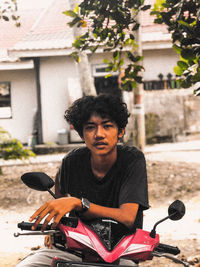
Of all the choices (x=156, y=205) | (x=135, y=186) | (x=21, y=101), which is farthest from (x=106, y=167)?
(x=21, y=101)

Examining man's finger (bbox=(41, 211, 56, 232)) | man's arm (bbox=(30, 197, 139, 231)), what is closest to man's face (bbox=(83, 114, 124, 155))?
man's arm (bbox=(30, 197, 139, 231))

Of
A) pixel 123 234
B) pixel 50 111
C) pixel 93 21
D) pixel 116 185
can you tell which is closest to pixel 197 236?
pixel 93 21

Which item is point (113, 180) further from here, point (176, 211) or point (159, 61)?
point (159, 61)

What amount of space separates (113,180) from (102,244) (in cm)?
65

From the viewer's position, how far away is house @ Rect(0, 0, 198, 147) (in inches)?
546

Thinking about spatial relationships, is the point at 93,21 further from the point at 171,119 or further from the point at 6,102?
the point at 6,102

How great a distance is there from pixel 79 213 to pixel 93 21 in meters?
2.46

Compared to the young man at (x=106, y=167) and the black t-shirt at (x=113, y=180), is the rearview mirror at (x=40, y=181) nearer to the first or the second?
the young man at (x=106, y=167)

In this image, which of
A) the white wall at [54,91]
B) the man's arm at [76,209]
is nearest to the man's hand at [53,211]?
the man's arm at [76,209]

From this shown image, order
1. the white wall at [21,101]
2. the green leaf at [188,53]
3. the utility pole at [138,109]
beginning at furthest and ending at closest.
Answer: the white wall at [21,101] → the utility pole at [138,109] → the green leaf at [188,53]

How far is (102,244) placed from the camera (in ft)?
5.67

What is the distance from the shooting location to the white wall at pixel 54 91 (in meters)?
14.4

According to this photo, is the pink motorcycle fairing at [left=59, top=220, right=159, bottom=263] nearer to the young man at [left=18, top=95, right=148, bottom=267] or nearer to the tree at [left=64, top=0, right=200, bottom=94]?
the young man at [left=18, top=95, right=148, bottom=267]

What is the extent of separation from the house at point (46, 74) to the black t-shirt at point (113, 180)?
10994 mm
